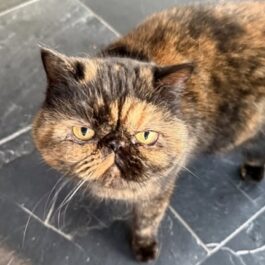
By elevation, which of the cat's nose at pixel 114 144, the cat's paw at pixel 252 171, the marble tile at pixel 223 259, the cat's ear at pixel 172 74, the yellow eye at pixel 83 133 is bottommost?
the marble tile at pixel 223 259

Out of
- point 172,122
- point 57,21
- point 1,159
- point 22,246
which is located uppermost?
point 57,21

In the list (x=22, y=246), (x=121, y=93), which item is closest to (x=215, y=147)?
(x=121, y=93)

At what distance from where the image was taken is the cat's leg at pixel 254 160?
129cm

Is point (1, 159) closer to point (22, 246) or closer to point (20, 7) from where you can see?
point (22, 246)

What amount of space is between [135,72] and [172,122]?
4.8 inches

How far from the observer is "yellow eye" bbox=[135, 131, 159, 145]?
3.06ft

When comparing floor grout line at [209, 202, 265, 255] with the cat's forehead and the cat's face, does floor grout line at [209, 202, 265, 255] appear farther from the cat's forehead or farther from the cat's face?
the cat's forehead

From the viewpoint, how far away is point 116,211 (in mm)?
1350

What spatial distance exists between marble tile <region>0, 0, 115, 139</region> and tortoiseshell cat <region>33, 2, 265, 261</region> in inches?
17.8

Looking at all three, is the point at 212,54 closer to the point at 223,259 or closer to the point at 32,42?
the point at 223,259

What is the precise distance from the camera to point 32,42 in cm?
164

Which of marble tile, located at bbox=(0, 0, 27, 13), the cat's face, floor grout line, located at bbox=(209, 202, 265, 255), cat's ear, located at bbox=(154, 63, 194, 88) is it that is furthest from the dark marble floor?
cat's ear, located at bbox=(154, 63, 194, 88)

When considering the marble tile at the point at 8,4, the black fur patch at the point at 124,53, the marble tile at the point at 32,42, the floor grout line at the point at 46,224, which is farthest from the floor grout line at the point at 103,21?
the floor grout line at the point at 46,224

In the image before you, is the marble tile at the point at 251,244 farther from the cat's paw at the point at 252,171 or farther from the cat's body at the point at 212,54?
the cat's body at the point at 212,54
